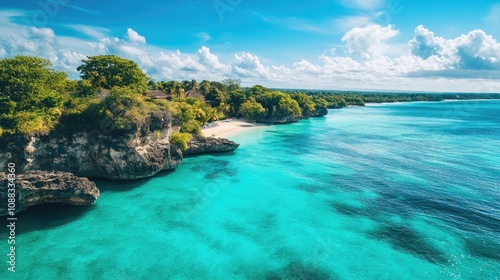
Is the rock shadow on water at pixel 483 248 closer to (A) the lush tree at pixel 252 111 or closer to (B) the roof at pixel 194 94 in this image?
(A) the lush tree at pixel 252 111

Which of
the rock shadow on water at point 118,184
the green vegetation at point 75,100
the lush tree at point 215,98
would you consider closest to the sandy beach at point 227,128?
the lush tree at point 215,98

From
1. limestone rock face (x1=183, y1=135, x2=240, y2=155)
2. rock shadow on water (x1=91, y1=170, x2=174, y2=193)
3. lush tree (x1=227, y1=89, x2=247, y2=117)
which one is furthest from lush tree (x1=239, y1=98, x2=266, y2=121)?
rock shadow on water (x1=91, y1=170, x2=174, y2=193)

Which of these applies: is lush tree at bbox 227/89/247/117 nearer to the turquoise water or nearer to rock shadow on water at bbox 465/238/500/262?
the turquoise water

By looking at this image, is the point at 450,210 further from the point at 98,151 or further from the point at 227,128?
the point at 227,128

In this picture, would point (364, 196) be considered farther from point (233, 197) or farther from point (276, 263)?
point (276, 263)

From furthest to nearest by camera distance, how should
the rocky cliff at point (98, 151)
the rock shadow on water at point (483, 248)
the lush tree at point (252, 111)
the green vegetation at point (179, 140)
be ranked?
the lush tree at point (252, 111), the green vegetation at point (179, 140), the rocky cliff at point (98, 151), the rock shadow on water at point (483, 248)

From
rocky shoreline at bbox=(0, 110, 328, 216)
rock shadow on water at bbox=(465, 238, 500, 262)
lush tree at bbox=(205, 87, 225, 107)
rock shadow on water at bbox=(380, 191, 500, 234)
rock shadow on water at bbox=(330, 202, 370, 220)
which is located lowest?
rock shadow on water at bbox=(465, 238, 500, 262)

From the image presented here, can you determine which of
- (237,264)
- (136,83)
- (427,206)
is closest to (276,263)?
(237,264)

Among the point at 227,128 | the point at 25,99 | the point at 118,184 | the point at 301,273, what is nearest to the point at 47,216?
the point at 118,184
